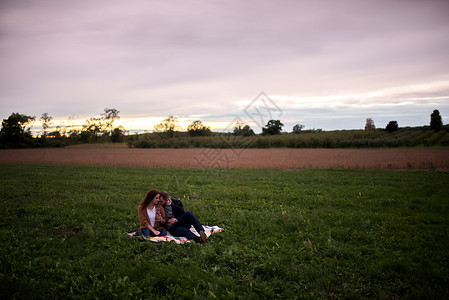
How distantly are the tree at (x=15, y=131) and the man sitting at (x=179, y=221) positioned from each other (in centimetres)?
7986

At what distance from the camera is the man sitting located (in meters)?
6.34

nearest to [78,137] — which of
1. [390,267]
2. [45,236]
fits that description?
[45,236]

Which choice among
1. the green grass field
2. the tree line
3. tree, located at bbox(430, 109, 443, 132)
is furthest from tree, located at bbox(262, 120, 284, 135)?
the green grass field

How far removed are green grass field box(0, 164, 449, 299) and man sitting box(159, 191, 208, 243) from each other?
1.57ft

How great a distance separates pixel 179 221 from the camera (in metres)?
6.80

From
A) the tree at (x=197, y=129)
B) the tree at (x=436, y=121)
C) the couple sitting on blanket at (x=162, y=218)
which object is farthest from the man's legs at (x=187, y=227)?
the tree at (x=197, y=129)

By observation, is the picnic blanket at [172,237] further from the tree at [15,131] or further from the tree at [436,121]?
the tree at [15,131]

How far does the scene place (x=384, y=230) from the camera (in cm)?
658

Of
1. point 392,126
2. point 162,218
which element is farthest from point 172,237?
point 392,126

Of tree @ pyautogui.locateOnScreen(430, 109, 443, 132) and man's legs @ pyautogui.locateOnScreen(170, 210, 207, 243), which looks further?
tree @ pyautogui.locateOnScreen(430, 109, 443, 132)

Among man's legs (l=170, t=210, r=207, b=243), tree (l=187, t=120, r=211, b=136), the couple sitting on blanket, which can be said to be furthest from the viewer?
tree (l=187, t=120, r=211, b=136)

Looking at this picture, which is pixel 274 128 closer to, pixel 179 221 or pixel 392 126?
pixel 392 126

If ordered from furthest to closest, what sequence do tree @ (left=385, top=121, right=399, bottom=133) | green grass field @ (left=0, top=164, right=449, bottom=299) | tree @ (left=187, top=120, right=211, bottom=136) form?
1. tree @ (left=187, top=120, right=211, bottom=136)
2. tree @ (left=385, top=121, right=399, bottom=133)
3. green grass field @ (left=0, top=164, right=449, bottom=299)

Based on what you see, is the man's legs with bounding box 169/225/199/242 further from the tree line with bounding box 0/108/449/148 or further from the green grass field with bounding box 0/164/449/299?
the tree line with bounding box 0/108/449/148
